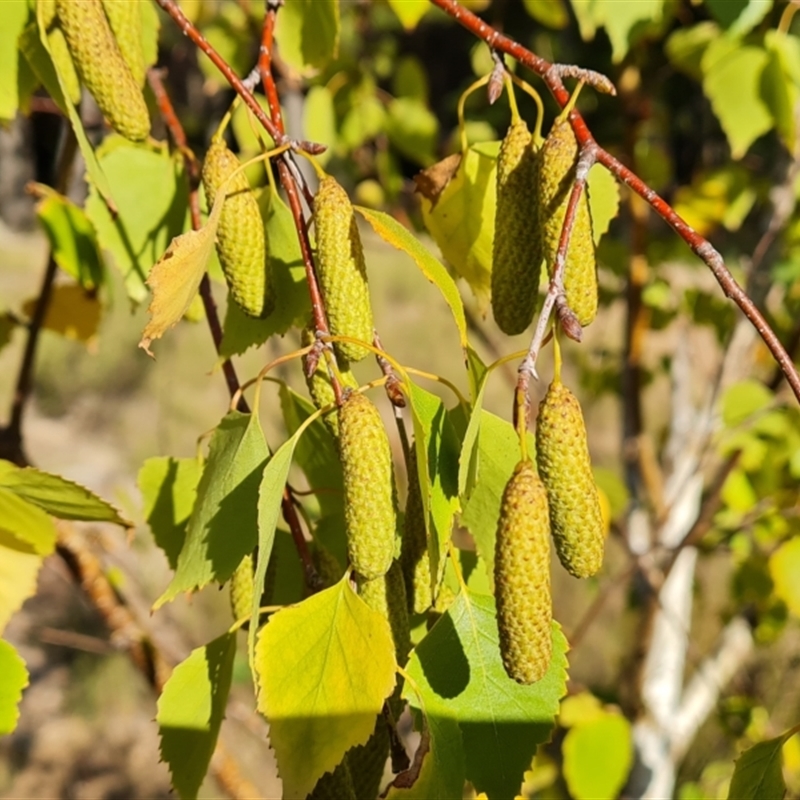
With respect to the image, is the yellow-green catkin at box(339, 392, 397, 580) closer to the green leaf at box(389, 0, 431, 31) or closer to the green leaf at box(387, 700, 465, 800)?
the green leaf at box(387, 700, 465, 800)

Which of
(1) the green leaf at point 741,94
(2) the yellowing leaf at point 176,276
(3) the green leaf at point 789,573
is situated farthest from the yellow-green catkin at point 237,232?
(3) the green leaf at point 789,573

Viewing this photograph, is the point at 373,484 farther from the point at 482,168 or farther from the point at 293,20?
the point at 293,20

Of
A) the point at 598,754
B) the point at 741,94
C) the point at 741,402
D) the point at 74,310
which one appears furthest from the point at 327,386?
the point at 598,754

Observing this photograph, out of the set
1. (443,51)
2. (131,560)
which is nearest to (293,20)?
(131,560)

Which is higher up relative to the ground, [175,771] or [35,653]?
[175,771]

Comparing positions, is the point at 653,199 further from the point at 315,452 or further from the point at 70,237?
the point at 70,237

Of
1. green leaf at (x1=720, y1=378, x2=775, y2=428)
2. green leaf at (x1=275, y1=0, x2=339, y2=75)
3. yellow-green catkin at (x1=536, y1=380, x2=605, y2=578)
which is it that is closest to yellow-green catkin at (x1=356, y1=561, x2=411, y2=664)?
yellow-green catkin at (x1=536, y1=380, x2=605, y2=578)
